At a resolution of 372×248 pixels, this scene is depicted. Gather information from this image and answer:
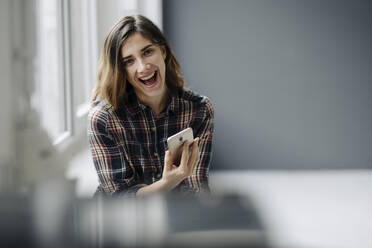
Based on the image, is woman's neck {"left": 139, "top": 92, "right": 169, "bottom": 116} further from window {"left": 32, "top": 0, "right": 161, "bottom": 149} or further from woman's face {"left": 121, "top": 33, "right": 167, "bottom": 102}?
window {"left": 32, "top": 0, "right": 161, "bottom": 149}

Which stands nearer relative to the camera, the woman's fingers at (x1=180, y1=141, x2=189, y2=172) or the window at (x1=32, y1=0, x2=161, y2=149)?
the window at (x1=32, y1=0, x2=161, y2=149)

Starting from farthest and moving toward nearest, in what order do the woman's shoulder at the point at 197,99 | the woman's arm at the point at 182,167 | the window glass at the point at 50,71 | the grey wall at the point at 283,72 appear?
the grey wall at the point at 283,72 < the woman's shoulder at the point at 197,99 < the woman's arm at the point at 182,167 < the window glass at the point at 50,71

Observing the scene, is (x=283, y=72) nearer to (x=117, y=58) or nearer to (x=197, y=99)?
(x=197, y=99)

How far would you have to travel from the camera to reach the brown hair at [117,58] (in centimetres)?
28

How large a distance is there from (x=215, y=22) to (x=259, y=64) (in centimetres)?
17

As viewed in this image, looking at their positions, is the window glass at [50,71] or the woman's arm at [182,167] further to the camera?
A: the woman's arm at [182,167]

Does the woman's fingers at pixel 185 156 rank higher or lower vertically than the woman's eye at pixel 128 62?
lower

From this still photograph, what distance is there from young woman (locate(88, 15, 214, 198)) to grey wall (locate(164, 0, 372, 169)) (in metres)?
0.67

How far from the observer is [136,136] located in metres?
0.32

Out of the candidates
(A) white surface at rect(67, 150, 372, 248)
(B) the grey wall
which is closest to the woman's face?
(A) white surface at rect(67, 150, 372, 248)

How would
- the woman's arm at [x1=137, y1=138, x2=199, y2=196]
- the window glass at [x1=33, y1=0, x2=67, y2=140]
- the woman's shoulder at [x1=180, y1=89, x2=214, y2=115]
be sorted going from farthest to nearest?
the woman's shoulder at [x1=180, y1=89, x2=214, y2=115], the woman's arm at [x1=137, y1=138, x2=199, y2=196], the window glass at [x1=33, y1=0, x2=67, y2=140]

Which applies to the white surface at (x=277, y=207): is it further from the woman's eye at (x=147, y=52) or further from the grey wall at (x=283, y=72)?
the grey wall at (x=283, y=72)

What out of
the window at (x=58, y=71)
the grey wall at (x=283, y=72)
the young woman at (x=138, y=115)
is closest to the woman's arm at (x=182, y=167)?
the young woman at (x=138, y=115)

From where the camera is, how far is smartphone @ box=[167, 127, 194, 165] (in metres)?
0.27
